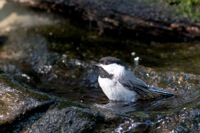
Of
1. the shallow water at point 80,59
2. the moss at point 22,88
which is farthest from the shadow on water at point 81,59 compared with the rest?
the moss at point 22,88

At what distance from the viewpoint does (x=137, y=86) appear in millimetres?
6594

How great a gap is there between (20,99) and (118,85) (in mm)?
1524

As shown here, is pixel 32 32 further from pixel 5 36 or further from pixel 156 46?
pixel 156 46

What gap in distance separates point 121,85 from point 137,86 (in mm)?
212

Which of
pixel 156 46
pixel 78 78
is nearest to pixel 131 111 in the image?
pixel 78 78

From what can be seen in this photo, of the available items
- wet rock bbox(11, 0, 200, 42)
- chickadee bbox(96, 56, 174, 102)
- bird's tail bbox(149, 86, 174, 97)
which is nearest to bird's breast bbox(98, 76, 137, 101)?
chickadee bbox(96, 56, 174, 102)

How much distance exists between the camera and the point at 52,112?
5441 mm

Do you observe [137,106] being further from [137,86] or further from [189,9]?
[189,9]

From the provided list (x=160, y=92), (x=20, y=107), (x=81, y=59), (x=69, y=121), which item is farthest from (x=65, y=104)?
(x=81, y=59)

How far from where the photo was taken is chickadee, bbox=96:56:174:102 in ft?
21.4

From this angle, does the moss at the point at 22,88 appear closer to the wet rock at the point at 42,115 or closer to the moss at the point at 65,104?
the wet rock at the point at 42,115

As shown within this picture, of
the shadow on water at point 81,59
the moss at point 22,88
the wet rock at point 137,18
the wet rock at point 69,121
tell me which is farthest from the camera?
the wet rock at point 137,18

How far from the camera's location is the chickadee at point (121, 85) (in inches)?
257

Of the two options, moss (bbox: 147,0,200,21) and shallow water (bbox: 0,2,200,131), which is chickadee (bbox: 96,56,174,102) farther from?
moss (bbox: 147,0,200,21)
